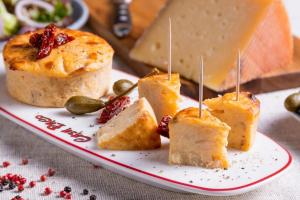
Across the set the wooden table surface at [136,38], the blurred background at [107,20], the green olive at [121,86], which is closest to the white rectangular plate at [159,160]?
the green olive at [121,86]

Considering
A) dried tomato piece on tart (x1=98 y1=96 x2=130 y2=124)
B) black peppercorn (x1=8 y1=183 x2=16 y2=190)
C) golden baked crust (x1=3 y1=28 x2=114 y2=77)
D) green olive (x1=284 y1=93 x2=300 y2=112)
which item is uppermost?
golden baked crust (x1=3 y1=28 x2=114 y2=77)

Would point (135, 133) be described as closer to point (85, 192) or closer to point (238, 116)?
point (85, 192)

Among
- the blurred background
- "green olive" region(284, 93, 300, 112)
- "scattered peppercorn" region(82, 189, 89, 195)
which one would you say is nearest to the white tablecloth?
"scattered peppercorn" region(82, 189, 89, 195)

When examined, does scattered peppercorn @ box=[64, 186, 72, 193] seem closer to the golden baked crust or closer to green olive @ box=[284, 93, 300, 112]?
the golden baked crust

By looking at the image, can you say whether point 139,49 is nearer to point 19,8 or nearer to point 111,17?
point 111,17

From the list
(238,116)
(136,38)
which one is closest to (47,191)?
(238,116)

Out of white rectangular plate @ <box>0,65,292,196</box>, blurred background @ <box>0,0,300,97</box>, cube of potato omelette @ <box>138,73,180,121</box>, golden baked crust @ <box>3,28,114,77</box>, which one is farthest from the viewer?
blurred background @ <box>0,0,300,97</box>
